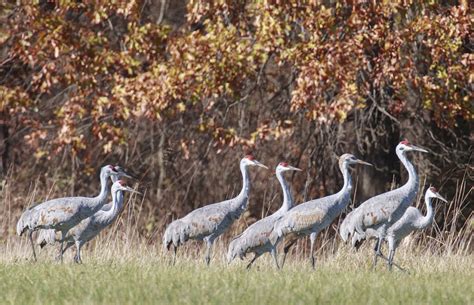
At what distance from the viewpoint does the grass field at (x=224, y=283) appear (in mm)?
8555

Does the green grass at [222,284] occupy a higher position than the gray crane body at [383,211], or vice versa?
the gray crane body at [383,211]

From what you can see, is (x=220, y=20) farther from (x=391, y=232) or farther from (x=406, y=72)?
(x=391, y=232)

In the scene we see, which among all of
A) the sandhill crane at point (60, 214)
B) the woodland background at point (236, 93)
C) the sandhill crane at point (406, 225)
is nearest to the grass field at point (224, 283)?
the sandhill crane at point (406, 225)

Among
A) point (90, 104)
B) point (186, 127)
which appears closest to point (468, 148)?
point (186, 127)

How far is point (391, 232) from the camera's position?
12398 mm

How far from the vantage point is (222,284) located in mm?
9344

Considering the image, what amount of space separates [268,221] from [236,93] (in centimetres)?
A: 358

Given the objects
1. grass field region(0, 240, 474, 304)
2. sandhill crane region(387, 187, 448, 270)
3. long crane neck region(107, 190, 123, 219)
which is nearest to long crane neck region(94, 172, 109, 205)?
long crane neck region(107, 190, 123, 219)

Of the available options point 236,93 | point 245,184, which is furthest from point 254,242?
point 236,93

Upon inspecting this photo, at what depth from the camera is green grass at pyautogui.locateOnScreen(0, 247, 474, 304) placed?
8547 millimetres

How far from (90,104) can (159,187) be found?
253cm

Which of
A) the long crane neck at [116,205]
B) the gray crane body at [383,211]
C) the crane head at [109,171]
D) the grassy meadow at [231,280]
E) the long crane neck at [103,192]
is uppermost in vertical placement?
the crane head at [109,171]

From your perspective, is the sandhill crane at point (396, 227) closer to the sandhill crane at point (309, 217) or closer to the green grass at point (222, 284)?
the sandhill crane at point (309, 217)

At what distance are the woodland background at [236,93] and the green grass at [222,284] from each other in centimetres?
323
